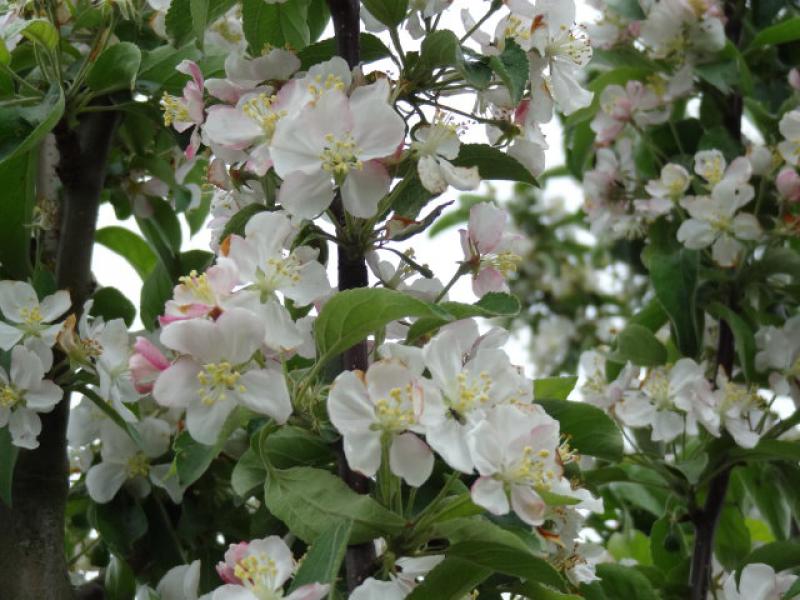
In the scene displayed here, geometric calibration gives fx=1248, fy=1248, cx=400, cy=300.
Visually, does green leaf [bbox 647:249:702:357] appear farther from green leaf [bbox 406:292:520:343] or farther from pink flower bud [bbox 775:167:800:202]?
green leaf [bbox 406:292:520:343]

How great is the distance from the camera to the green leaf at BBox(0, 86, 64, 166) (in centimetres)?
127

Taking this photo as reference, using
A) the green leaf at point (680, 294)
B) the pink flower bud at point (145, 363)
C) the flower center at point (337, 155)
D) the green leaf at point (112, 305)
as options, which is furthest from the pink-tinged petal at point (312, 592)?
the green leaf at point (680, 294)

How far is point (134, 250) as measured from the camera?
1.83 meters

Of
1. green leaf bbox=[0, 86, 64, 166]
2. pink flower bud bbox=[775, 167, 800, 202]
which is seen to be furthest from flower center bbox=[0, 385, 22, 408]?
pink flower bud bbox=[775, 167, 800, 202]

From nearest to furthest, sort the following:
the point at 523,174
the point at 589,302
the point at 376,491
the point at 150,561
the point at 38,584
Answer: the point at 376,491 < the point at 523,174 < the point at 38,584 < the point at 150,561 < the point at 589,302

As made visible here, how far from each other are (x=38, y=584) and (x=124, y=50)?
0.58 m

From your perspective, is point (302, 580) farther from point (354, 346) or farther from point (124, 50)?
point (124, 50)

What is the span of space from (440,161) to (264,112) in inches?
6.1

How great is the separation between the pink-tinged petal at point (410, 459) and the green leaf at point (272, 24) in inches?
16.3

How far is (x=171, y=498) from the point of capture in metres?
1.46

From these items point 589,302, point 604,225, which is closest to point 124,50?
point 604,225

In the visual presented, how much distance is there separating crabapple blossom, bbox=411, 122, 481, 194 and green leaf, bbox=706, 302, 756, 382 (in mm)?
834

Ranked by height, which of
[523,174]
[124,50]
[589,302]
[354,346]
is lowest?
[589,302]

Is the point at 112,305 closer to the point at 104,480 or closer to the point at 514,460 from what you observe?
the point at 104,480
